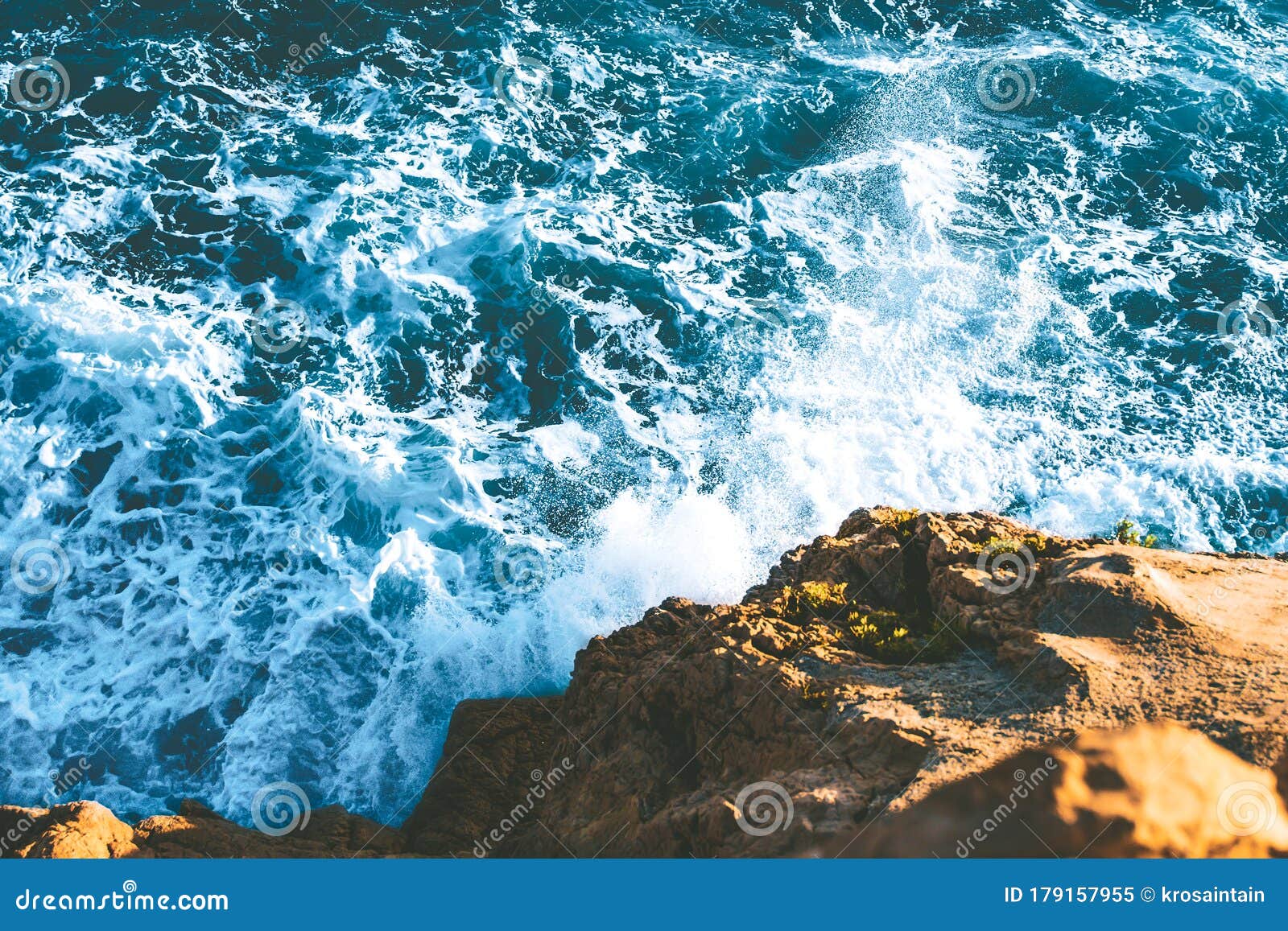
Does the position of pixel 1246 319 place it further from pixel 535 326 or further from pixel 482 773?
pixel 482 773

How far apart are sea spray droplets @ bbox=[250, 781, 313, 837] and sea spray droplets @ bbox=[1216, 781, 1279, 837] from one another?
375 inches

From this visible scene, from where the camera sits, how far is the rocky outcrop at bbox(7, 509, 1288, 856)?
7.93m

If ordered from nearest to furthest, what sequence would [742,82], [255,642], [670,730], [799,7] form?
[670,730] → [255,642] → [742,82] → [799,7]

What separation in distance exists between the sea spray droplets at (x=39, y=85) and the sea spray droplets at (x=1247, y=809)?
2344 cm

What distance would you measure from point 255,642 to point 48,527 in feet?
13.6

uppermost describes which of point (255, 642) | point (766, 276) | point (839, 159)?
point (839, 159)

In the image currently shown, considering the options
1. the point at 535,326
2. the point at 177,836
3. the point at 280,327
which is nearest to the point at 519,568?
the point at 535,326

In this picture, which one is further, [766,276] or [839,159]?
[839,159]

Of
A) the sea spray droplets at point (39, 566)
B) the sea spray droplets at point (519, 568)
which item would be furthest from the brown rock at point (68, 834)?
the sea spray droplets at point (519, 568)

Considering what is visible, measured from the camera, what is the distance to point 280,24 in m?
22.9

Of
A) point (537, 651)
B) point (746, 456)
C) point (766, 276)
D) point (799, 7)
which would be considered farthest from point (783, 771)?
point (799, 7)

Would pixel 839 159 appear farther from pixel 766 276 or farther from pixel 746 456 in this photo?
pixel 746 456

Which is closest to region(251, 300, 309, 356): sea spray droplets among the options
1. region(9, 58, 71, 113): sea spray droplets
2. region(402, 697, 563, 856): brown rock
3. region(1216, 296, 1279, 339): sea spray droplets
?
region(9, 58, 71, 113): sea spray droplets

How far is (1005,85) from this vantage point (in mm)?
22688
